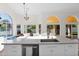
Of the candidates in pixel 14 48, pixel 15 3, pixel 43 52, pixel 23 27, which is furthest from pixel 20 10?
pixel 43 52

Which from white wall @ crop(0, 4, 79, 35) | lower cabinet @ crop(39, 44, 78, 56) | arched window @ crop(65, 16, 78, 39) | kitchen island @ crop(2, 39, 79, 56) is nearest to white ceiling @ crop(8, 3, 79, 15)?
white wall @ crop(0, 4, 79, 35)

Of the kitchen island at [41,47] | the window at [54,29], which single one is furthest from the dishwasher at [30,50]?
the window at [54,29]

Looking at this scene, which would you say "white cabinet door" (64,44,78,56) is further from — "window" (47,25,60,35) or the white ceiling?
the white ceiling

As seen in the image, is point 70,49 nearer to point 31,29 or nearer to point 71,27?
point 71,27

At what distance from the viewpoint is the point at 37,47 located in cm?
246

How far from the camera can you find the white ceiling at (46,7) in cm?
225

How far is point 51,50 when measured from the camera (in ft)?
7.91

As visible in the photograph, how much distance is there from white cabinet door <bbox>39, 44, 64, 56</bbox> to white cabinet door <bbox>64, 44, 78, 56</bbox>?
0.08 metres

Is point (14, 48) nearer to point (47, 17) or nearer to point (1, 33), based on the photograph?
point (1, 33)

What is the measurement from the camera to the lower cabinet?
2369mm

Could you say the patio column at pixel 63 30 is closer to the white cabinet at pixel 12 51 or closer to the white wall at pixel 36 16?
the white wall at pixel 36 16

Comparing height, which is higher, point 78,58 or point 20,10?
point 20,10

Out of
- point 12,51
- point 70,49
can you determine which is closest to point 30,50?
point 12,51

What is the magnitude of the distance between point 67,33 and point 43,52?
0.59 m
